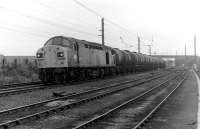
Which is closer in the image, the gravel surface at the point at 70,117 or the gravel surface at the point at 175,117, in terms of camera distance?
the gravel surface at the point at 70,117

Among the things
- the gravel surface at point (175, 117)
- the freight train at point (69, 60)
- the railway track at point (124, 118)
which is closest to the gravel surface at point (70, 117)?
the railway track at point (124, 118)

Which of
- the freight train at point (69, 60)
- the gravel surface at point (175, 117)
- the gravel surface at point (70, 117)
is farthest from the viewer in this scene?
the freight train at point (69, 60)

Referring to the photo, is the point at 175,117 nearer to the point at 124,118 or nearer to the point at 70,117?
the point at 124,118

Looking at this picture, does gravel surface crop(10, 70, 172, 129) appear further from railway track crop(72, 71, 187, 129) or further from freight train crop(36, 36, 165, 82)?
freight train crop(36, 36, 165, 82)

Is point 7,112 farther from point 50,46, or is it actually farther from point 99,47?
point 99,47

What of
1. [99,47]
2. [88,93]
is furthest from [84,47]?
[88,93]

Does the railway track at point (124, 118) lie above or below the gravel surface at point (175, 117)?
above

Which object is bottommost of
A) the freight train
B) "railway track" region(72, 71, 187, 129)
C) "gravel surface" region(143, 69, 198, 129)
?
"gravel surface" region(143, 69, 198, 129)

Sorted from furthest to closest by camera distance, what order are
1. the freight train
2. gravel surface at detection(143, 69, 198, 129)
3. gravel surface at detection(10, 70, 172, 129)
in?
the freight train < gravel surface at detection(143, 69, 198, 129) < gravel surface at detection(10, 70, 172, 129)

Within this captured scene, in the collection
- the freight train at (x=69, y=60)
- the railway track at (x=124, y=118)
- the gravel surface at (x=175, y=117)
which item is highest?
the freight train at (x=69, y=60)

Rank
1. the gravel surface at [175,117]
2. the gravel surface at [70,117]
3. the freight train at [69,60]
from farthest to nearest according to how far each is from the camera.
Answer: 1. the freight train at [69,60]
2. the gravel surface at [175,117]
3. the gravel surface at [70,117]

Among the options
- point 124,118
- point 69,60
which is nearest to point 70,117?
point 124,118

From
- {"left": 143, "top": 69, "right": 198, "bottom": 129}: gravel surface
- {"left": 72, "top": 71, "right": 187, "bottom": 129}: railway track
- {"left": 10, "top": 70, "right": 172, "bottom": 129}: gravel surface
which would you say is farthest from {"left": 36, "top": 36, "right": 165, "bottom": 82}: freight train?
{"left": 143, "top": 69, "right": 198, "bottom": 129}: gravel surface

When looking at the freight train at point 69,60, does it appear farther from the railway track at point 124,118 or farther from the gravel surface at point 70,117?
the railway track at point 124,118
